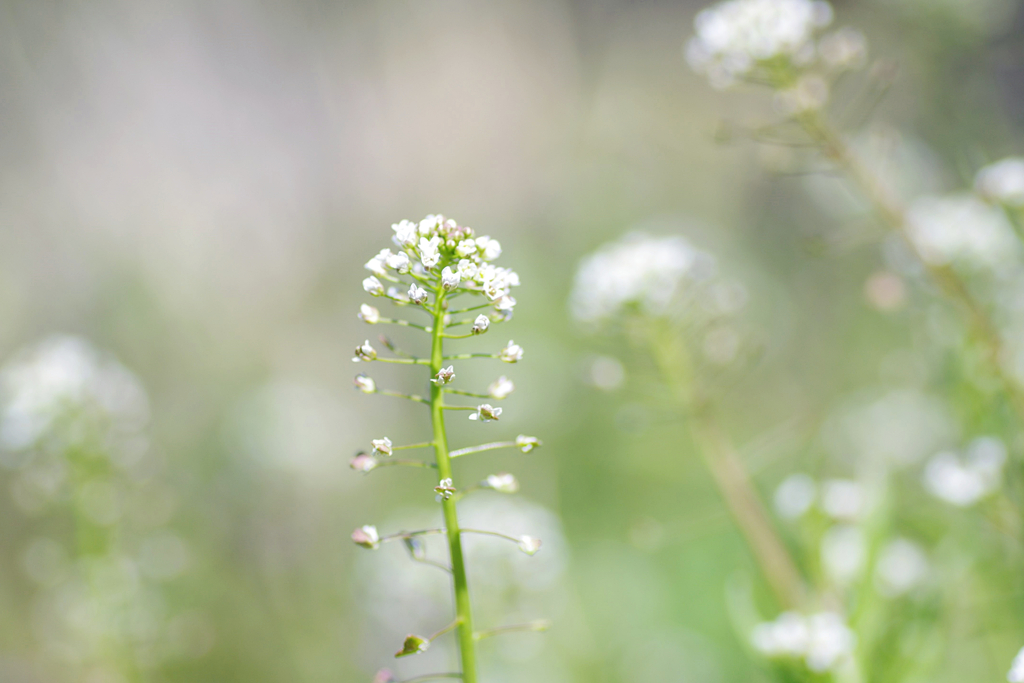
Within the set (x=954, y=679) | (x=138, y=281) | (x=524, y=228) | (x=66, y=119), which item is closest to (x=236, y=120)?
(x=66, y=119)

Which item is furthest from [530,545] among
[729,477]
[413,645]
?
[729,477]

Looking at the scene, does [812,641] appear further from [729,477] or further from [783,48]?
[783,48]

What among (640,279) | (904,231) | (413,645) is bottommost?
(413,645)

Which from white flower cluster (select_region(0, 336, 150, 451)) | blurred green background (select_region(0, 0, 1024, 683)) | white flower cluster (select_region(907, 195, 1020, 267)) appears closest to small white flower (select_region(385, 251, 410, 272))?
blurred green background (select_region(0, 0, 1024, 683))

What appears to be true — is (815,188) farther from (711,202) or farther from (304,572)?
(304,572)

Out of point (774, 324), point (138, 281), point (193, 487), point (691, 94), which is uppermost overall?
point (691, 94)

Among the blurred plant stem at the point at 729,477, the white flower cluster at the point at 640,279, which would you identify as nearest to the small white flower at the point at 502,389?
the blurred plant stem at the point at 729,477

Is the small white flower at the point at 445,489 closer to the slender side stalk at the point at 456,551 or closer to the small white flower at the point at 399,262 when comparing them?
the slender side stalk at the point at 456,551
